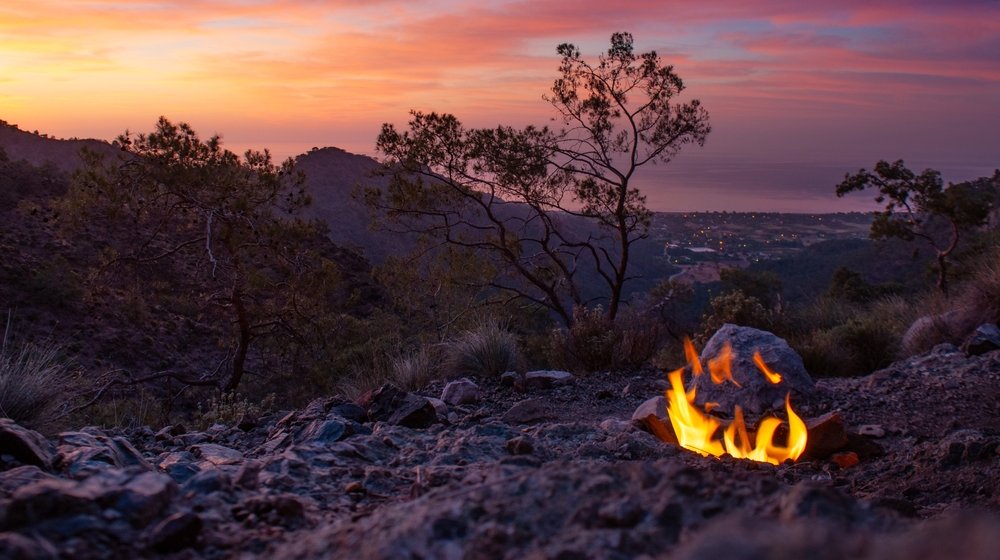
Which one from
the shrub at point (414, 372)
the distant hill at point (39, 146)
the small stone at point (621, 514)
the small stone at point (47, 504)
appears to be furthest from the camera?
the distant hill at point (39, 146)

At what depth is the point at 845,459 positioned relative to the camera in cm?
590

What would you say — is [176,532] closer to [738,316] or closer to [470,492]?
[470,492]

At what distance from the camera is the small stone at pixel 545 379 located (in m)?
8.20

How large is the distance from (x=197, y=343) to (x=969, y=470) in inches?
655

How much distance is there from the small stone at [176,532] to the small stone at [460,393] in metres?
4.88

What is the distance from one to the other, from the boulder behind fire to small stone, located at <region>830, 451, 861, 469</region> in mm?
1674

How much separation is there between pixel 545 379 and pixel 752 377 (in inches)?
87.7

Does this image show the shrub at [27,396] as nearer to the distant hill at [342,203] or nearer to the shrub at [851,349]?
the shrub at [851,349]

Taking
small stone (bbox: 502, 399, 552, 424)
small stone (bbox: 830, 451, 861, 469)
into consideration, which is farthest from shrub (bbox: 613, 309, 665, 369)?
small stone (bbox: 830, 451, 861, 469)

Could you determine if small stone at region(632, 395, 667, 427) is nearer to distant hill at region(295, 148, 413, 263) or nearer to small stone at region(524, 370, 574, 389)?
small stone at region(524, 370, 574, 389)

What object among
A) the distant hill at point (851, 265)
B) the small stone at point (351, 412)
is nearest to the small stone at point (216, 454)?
the small stone at point (351, 412)

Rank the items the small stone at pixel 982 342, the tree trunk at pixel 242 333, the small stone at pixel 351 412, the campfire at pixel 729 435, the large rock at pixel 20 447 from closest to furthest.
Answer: the large rock at pixel 20 447
the campfire at pixel 729 435
the small stone at pixel 351 412
the small stone at pixel 982 342
the tree trunk at pixel 242 333

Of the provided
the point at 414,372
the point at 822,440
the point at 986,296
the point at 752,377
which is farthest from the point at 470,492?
the point at 986,296

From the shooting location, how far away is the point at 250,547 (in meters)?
2.51
